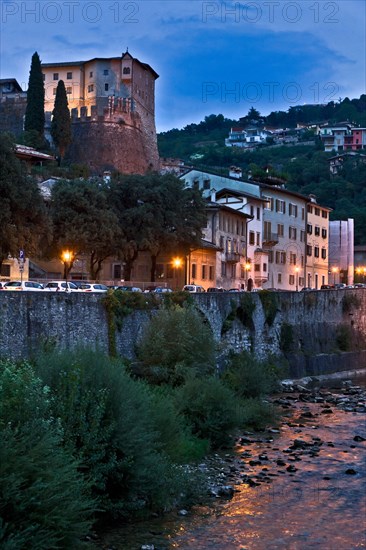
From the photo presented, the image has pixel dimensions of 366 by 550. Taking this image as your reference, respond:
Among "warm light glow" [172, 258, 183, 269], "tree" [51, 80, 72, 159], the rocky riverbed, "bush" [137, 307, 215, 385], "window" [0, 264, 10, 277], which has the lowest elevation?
the rocky riverbed

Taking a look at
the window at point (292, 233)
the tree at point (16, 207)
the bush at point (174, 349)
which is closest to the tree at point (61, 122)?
the window at point (292, 233)

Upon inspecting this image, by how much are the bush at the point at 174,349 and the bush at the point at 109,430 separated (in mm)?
12096

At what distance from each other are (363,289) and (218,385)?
128ft

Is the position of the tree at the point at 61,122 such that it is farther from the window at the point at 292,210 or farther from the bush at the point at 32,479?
the bush at the point at 32,479

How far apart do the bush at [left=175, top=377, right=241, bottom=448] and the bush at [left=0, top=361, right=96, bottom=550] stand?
1226 centimetres

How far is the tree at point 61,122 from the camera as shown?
8881 centimetres

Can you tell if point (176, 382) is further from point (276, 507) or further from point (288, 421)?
point (276, 507)

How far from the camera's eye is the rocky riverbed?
58.8ft

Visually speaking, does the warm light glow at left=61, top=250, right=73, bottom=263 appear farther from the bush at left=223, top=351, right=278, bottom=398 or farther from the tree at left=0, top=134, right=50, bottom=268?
the bush at left=223, top=351, right=278, bottom=398

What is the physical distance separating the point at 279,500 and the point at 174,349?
39.4 feet

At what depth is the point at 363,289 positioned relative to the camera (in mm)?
64625

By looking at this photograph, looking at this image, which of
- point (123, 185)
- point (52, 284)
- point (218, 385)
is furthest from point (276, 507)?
point (123, 185)

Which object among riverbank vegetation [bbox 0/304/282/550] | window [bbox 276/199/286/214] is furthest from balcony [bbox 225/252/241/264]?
riverbank vegetation [bbox 0/304/282/550]

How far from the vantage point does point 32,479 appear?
44.0 feet
